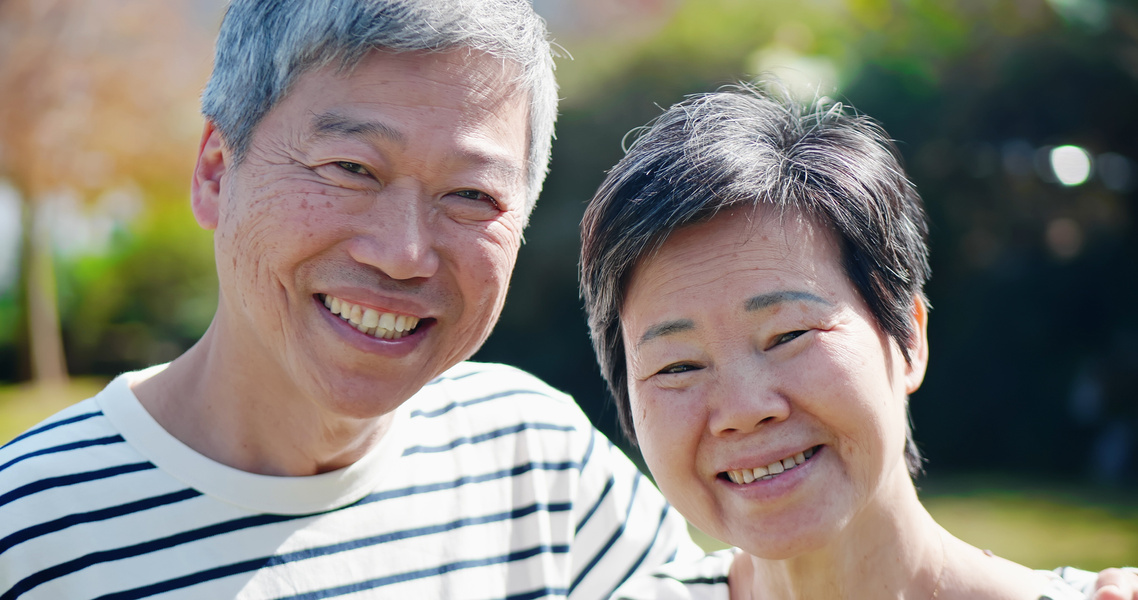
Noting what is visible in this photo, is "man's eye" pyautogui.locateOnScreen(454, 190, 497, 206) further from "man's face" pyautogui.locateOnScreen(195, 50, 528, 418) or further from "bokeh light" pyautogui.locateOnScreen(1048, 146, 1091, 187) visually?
"bokeh light" pyautogui.locateOnScreen(1048, 146, 1091, 187)

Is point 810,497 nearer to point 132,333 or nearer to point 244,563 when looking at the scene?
point 244,563

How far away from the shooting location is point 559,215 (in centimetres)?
858

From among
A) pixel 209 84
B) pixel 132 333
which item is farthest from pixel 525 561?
pixel 132 333

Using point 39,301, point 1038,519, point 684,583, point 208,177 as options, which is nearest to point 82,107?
point 39,301

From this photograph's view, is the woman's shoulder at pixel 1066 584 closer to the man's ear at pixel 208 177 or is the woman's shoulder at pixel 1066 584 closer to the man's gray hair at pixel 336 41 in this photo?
the man's gray hair at pixel 336 41

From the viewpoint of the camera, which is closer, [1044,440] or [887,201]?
[887,201]

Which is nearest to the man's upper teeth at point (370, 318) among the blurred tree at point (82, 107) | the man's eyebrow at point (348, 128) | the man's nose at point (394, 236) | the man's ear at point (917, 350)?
the man's nose at point (394, 236)

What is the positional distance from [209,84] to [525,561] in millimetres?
1506

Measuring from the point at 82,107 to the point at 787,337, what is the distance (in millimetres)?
11876

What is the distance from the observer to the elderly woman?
5.84 ft

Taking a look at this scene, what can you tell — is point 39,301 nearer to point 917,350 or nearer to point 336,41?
point 336,41

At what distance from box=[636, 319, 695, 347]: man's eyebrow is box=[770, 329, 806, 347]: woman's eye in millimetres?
170

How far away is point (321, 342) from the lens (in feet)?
Result: 7.00

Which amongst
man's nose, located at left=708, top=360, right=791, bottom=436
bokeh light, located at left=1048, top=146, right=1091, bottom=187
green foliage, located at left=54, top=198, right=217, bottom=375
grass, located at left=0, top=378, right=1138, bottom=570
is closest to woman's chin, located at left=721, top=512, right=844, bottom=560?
man's nose, located at left=708, top=360, right=791, bottom=436
